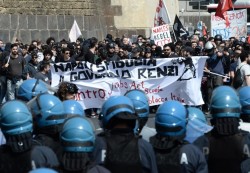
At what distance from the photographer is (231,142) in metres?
5.68

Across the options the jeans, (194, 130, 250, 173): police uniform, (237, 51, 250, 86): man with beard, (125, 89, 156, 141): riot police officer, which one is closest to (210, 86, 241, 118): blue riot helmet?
(194, 130, 250, 173): police uniform

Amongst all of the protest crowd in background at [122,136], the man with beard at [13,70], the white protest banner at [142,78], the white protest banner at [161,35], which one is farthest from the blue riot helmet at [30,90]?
the white protest banner at [161,35]

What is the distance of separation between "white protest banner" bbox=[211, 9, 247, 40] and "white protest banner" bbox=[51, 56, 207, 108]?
9.35 metres

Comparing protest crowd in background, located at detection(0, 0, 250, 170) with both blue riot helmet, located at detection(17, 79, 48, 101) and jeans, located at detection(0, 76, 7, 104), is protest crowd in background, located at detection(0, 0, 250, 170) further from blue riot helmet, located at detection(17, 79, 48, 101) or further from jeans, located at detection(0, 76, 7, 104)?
jeans, located at detection(0, 76, 7, 104)

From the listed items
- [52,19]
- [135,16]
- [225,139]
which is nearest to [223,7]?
[52,19]

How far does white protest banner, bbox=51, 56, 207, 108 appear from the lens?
14891 mm

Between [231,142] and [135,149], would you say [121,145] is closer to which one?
[135,149]

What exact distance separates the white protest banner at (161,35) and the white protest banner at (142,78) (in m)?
5.42

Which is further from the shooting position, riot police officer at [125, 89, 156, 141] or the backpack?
the backpack

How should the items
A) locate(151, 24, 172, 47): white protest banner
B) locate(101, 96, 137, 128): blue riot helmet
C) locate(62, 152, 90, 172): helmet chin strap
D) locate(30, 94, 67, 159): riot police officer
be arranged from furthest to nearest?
locate(151, 24, 172, 47): white protest banner
locate(30, 94, 67, 159): riot police officer
locate(101, 96, 137, 128): blue riot helmet
locate(62, 152, 90, 172): helmet chin strap

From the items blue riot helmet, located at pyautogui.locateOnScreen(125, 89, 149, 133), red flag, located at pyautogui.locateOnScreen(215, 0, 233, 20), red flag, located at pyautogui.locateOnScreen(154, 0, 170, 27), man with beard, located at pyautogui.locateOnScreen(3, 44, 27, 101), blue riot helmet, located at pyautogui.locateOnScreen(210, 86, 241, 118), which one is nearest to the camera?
blue riot helmet, located at pyautogui.locateOnScreen(210, 86, 241, 118)

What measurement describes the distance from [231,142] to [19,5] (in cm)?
2138

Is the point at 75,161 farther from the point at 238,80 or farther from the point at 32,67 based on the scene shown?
the point at 32,67

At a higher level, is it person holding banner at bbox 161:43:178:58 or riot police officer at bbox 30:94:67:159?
riot police officer at bbox 30:94:67:159
